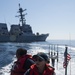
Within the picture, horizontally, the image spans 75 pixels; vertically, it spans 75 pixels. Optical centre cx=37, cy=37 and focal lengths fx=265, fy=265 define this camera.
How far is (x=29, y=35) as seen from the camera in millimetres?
107000

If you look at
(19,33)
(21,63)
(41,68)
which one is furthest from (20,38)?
(41,68)

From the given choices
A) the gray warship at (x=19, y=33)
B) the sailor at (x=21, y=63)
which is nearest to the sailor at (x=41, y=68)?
the sailor at (x=21, y=63)

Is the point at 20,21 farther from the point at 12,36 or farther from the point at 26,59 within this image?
the point at 26,59

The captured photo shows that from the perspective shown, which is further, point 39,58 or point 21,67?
point 21,67

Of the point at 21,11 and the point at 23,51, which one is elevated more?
the point at 21,11

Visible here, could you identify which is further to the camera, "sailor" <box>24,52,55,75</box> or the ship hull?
the ship hull

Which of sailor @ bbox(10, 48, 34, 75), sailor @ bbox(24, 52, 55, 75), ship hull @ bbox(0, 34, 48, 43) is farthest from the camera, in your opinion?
ship hull @ bbox(0, 34, 48, 43)

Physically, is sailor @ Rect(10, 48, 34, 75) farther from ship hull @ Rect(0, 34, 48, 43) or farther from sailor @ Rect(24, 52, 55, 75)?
ship hull @ Rect(0, 34, 48, 43)

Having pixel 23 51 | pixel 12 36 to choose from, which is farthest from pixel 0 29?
pixel 23 51

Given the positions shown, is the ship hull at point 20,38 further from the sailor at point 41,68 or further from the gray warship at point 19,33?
the sailor at point 41,68

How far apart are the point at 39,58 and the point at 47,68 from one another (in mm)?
220

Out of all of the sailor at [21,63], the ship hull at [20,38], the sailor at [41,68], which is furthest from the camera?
the ship hull at [20,38]

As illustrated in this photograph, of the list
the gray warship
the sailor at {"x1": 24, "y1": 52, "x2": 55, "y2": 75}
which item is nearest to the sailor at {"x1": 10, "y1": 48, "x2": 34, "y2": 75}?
the sailor at {"x1": 24, "y1": 52, "x2": 55, "y2": 75}

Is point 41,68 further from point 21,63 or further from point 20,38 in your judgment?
point 20,38
